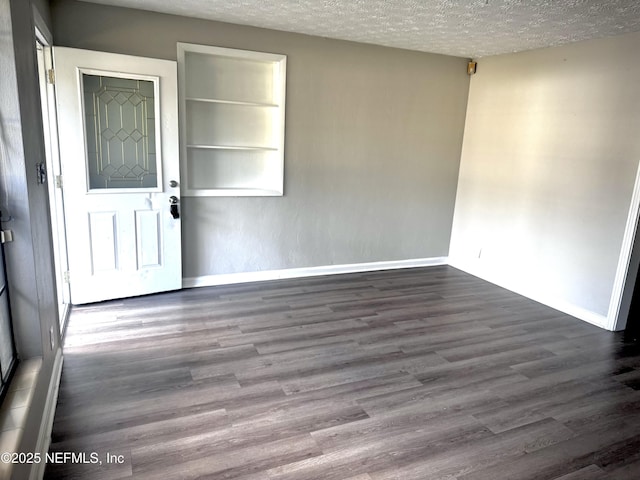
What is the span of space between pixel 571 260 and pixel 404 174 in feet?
6.48

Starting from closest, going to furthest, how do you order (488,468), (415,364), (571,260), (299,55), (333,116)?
(488,468), (415,364), (571,260), (299,55), (333,116)

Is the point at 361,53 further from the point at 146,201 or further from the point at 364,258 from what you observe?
the point at 146,201

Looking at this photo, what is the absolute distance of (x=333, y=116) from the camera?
181 inches

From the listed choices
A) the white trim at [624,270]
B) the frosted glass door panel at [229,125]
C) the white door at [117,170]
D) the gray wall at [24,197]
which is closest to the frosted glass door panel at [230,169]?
the frosted glass door panel at [229,125]

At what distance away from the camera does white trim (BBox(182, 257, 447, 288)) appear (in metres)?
4.39

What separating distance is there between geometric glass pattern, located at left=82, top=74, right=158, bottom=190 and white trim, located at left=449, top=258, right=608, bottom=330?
3.69 m

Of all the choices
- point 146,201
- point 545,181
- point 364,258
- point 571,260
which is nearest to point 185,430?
point 146,201

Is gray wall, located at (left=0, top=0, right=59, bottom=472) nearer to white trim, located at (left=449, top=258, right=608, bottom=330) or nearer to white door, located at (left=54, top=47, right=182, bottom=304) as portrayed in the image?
white door, located at (left=54, top=47, right=182, bottom=304)

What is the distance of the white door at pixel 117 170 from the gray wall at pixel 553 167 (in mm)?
3393

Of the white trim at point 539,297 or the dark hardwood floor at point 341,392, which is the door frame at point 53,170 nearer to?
the dark hardwood floor at point 341,392

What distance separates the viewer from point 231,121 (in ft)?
14.3

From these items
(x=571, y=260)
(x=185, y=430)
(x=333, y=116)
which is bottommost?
(x=185, y=430)

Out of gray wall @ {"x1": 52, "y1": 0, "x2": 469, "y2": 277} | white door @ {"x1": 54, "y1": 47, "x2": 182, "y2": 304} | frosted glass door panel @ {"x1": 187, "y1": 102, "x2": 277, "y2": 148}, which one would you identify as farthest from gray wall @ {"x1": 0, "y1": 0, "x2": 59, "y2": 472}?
frosted glass door panel @ {"x1": 187, "y1": 102, "x2": 277, "y2": 148}

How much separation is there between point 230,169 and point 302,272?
1358 mm
